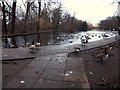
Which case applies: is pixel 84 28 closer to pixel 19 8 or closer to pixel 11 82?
pixel 19 8

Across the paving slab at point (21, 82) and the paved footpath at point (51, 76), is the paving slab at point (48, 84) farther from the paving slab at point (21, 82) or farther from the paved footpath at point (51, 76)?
the paving slab at point (21, 82)

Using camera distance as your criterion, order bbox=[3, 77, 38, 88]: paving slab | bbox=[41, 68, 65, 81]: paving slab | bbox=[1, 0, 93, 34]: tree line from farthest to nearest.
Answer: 1. bbox=[1, 0, 93, 34]: tree line
2. bbox=[41, 68, 65, 81]: paving slab
3. bbox=[3, 77, 38, 88]: paving slab

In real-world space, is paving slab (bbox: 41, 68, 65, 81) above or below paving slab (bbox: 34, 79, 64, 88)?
above

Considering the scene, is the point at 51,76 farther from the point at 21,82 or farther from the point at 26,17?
the point at 26,17

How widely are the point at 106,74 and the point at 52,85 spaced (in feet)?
7.96

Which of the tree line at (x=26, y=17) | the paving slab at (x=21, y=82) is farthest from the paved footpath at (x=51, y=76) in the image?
the tree line at (x=26, y=17)

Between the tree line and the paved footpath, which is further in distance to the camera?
the tree line

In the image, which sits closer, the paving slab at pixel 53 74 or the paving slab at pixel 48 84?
the paving slab at pixel 48 84

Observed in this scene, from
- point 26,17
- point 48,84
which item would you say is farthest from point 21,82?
point 26,17

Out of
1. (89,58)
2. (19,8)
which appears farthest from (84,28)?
(89,58)

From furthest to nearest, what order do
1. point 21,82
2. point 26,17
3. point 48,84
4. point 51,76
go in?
point 26,17, point 51,76, point 21,82, point 48,84

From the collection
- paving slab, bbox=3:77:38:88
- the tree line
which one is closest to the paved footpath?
paving slab, bbox=3:77:38:88

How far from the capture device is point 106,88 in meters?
6.18

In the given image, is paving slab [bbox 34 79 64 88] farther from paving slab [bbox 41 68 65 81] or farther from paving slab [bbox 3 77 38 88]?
paving slab [bbox 41 68 65 81]
